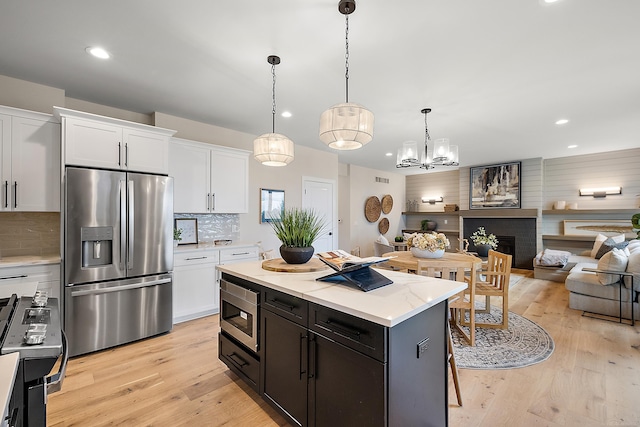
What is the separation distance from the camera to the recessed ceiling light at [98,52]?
Answer: 2374mm

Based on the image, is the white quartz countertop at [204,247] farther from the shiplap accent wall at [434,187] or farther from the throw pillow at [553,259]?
the shiplap accent wall at [434,187]

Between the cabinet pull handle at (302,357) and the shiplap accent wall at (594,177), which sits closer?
the cabinet pull handle at (302,357)

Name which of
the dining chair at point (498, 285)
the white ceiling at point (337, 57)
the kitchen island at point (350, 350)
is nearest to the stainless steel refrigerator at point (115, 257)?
the white ceiling at point (337, 57)

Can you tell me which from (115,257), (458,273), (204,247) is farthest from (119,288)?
(458,273)

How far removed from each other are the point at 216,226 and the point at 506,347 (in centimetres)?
381

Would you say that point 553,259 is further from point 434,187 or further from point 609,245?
point 434,187

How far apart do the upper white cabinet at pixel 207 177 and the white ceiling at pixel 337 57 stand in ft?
1.60

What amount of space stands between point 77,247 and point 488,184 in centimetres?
793

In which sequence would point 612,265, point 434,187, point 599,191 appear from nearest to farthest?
point 612,265 < point 599,191 < point 434,187

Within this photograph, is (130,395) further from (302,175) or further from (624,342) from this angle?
(624,342)

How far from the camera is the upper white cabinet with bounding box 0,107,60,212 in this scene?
8.59 feet

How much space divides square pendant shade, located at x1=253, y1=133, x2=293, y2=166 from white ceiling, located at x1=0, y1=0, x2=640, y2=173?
2.12 ft

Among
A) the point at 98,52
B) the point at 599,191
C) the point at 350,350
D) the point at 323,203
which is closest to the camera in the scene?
the point at 350,350

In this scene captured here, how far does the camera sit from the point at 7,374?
32.1 inches
